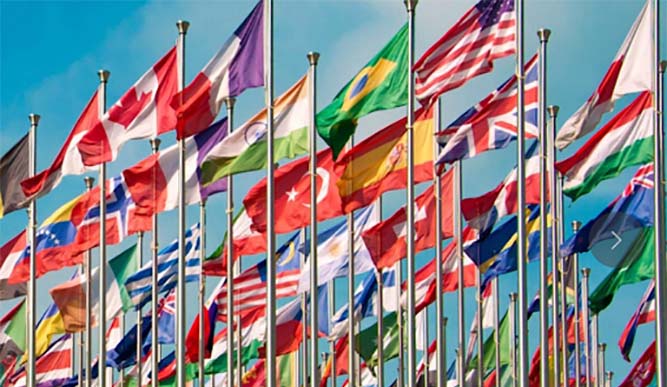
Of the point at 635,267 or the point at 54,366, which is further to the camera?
the point at 54,366

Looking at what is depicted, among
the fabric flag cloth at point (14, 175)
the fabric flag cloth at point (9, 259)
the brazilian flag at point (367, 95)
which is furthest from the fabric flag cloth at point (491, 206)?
the fabric flag cloth at point (9, 259)

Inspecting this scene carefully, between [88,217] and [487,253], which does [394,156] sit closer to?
[487,253]

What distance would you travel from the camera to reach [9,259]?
44781mm

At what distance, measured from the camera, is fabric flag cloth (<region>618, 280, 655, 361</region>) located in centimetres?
4125

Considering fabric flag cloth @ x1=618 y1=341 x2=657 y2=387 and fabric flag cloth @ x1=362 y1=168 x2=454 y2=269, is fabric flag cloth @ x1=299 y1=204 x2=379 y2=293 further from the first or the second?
fabric flag cloth @ x1=618 y1=341 x2=657 y2=387

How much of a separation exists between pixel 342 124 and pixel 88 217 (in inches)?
350

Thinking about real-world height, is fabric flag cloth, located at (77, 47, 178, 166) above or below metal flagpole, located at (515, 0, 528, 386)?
above

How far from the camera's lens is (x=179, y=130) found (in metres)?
35.8

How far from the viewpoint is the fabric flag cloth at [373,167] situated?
36.6 m

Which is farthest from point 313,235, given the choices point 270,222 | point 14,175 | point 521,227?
point 14,175

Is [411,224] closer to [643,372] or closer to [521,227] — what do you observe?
[521,227]

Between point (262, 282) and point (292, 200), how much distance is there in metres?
5.60

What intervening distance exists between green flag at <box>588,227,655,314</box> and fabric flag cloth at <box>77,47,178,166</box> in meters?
9.69

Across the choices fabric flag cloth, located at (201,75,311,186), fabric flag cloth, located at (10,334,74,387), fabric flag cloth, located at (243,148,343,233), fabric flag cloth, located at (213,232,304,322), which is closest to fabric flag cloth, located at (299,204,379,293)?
fabric flag cloth, located at (213,232,304,322)
